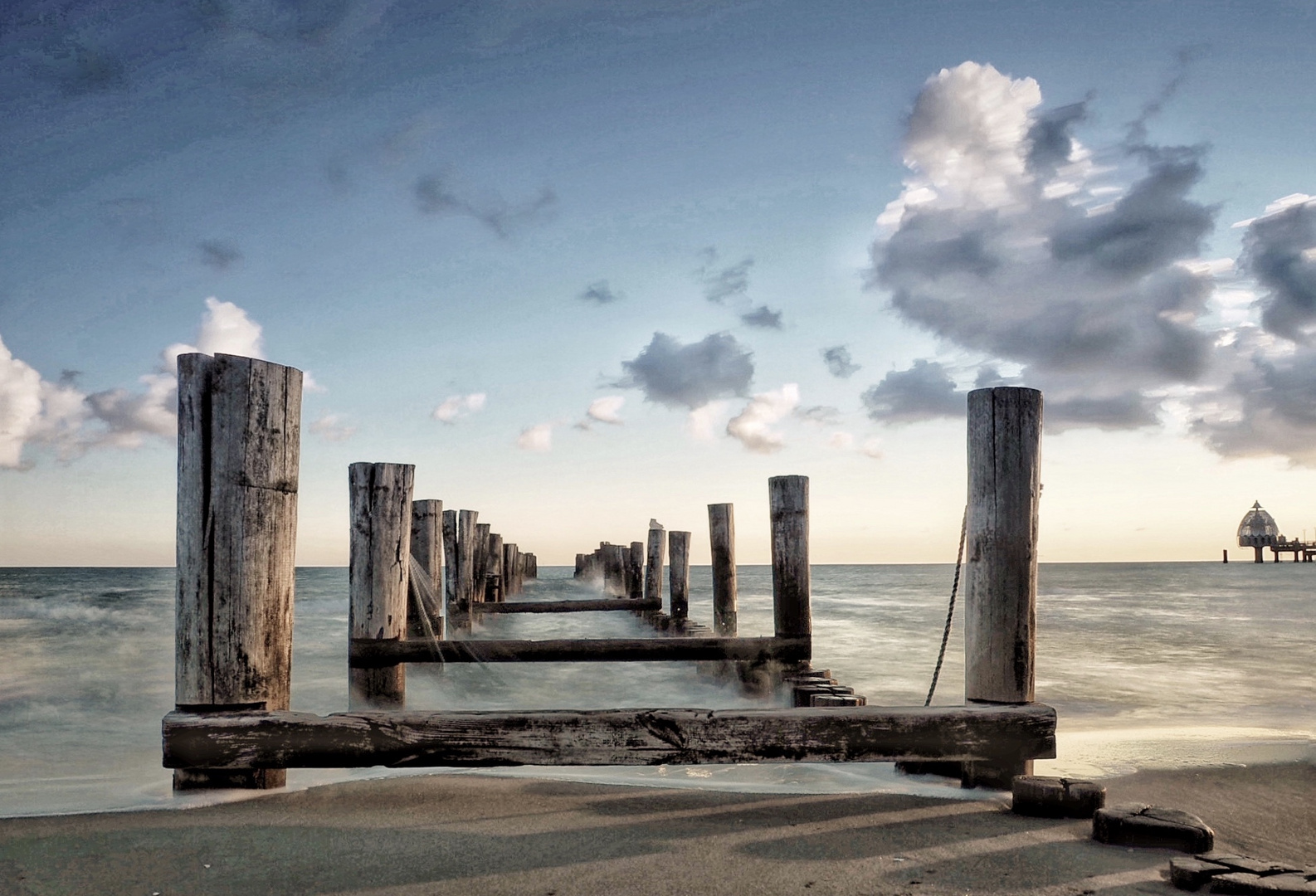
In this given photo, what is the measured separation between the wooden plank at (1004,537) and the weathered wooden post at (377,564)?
3947 mm

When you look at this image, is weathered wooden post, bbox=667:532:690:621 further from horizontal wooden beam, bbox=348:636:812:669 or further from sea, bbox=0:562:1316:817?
horizontal wooden beam, bbox=348:636:812:669

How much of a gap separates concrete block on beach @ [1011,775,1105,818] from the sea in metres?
0.41

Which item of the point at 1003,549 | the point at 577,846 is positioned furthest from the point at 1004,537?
the point at 577,846

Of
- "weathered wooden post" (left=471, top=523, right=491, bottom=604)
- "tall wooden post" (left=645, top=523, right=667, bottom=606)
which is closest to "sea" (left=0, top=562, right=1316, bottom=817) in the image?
"tall wooden post" (left=645, top=523, right=667, bottom=606)

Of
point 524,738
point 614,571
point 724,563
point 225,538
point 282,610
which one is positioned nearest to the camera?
point 524,738

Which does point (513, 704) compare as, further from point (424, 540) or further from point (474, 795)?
point (474, 795)

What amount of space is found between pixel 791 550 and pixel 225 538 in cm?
409

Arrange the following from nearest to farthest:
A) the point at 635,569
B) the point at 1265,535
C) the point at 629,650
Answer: the point at 629,650
the point at 635,569
the point at 1265,535

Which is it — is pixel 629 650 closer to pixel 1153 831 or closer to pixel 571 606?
pixel 1153 831

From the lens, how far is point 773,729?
3.25 metres

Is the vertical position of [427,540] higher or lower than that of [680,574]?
higher

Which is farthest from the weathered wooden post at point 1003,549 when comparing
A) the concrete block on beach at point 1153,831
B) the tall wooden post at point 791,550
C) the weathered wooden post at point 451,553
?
the weathered wooden post at point 451,553

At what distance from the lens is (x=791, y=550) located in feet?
21.1

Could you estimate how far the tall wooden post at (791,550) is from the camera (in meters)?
6.37
